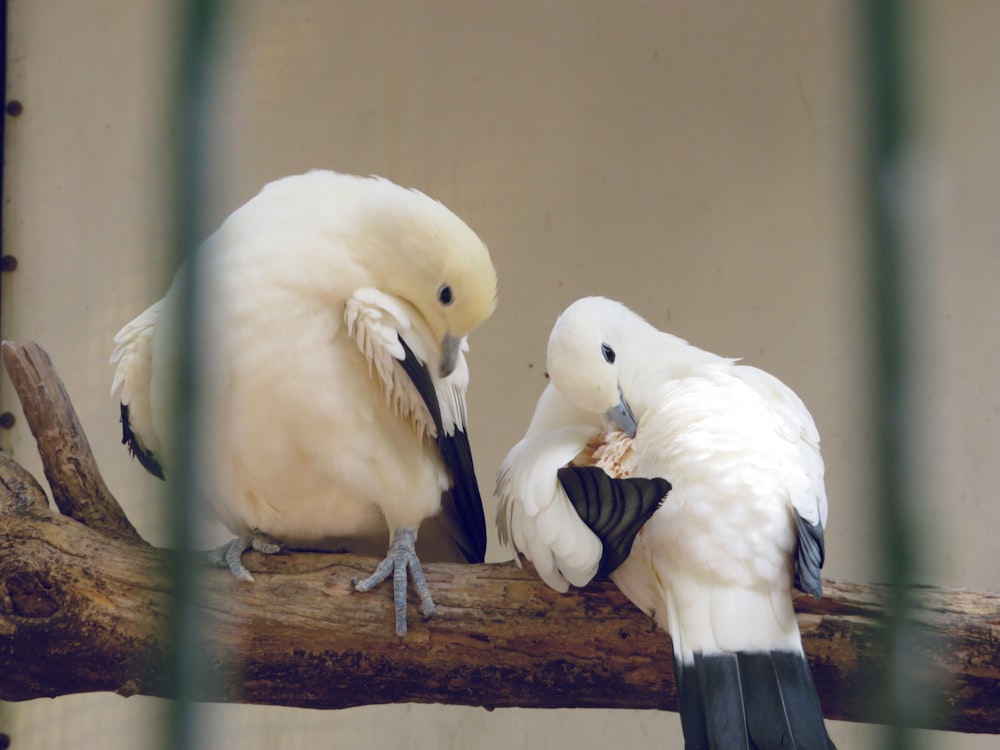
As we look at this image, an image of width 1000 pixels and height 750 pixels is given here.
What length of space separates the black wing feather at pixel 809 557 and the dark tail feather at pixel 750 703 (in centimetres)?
13

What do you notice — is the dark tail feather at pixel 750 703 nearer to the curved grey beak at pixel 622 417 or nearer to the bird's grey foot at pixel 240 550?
the curved grey beak at pixel 622 417

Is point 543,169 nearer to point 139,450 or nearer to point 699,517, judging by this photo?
point 139,450

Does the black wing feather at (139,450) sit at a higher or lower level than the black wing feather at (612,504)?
lower

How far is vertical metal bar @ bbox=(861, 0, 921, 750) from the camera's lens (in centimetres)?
90

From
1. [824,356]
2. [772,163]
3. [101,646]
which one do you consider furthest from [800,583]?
[772,163]

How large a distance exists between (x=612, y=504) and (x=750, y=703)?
425 millimetres

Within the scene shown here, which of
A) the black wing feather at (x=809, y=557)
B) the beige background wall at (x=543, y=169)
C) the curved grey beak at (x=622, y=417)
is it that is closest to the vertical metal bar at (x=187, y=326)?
the black wing feather at (x=809, y=557)

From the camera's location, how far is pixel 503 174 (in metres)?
4.02

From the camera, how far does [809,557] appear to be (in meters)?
2.00

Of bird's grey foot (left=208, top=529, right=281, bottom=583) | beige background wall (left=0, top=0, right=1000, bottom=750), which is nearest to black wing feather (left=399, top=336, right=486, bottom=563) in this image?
bird's grey foot (left=208, top=529, right=281, bottom=583)

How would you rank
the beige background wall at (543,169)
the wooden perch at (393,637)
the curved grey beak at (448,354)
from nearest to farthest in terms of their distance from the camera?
the wooden perch at (393,637), the curved grey beak at (448,354), the beige background wall at (543,169)

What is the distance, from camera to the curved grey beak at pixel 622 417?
101 inches

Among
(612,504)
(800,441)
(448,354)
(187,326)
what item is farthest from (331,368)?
(187,326)

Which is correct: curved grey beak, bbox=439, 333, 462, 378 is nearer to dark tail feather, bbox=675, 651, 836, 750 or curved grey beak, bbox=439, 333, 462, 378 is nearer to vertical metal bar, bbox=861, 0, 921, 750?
dark tail feather, bbox=675, 651, 836, 750
